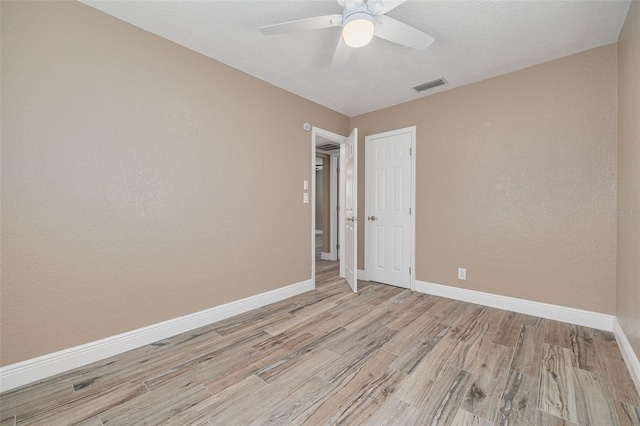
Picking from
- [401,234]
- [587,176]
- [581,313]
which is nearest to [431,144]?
[401,234]

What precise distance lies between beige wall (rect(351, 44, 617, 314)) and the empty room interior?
2cm

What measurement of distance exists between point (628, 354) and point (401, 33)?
2753 mm

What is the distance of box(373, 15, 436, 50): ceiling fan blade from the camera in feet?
5.72

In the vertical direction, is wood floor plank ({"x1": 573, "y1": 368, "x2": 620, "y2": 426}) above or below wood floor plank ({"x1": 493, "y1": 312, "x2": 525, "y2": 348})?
below

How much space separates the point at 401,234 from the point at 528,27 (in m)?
2.44

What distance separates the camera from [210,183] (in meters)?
2.57

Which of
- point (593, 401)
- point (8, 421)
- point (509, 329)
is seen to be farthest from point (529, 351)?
point (8, 421)

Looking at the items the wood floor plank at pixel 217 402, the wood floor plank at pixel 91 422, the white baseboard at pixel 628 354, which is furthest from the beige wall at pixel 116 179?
the white baseboard at pixel 628 354

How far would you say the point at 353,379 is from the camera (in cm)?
173

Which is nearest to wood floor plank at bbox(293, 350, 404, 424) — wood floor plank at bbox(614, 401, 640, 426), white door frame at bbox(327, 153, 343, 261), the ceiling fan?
wood floor plank at bbox(614, 401, 640, 426)

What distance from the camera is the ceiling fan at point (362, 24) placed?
164 cm

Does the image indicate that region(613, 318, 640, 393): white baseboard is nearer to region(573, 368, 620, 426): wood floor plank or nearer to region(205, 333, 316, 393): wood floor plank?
region(573, 368, 620, 426): wood floor plank

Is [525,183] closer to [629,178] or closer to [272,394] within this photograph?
[629,178]

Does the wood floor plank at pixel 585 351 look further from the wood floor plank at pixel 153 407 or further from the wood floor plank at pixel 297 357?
the wood floor plank at pixel 153 407
